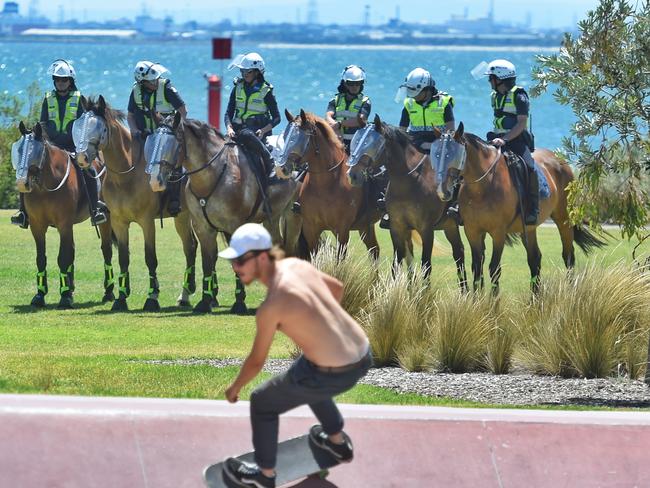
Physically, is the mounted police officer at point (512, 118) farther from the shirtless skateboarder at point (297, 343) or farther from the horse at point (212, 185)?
the shirtless skateboarder at point (297, 343)

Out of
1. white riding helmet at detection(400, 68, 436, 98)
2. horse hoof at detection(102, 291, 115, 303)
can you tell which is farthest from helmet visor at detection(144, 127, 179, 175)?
white riding helmet at detection(400, 68, 436, 98)

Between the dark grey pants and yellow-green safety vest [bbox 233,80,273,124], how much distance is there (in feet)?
37.9

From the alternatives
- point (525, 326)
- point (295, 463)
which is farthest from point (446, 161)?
point (295, 463)

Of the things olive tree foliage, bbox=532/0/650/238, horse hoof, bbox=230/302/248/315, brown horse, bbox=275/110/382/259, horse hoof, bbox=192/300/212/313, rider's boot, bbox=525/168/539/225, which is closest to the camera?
olive tree foliage, bbox=532/0/650/238

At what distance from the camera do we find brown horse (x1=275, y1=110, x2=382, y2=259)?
67.9 feet

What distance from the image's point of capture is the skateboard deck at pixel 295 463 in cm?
1007

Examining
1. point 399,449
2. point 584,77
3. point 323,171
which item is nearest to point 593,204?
point 584,77

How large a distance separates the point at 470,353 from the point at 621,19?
354cm

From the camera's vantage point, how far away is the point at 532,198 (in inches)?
798

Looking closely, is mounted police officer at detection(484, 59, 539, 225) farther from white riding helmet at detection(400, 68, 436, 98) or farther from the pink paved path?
the pink paved path

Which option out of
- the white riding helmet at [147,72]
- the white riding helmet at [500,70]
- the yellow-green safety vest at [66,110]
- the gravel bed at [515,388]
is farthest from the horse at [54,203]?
the gravel bed at [515,388]

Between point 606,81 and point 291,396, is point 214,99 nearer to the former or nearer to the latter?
point 606,81

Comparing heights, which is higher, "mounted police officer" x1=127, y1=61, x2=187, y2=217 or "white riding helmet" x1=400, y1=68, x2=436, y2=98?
"white riding helmet" x1=400, y1=68, x2=436, y2=98

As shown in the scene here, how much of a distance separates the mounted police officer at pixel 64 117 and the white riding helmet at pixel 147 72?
81 centimetres
